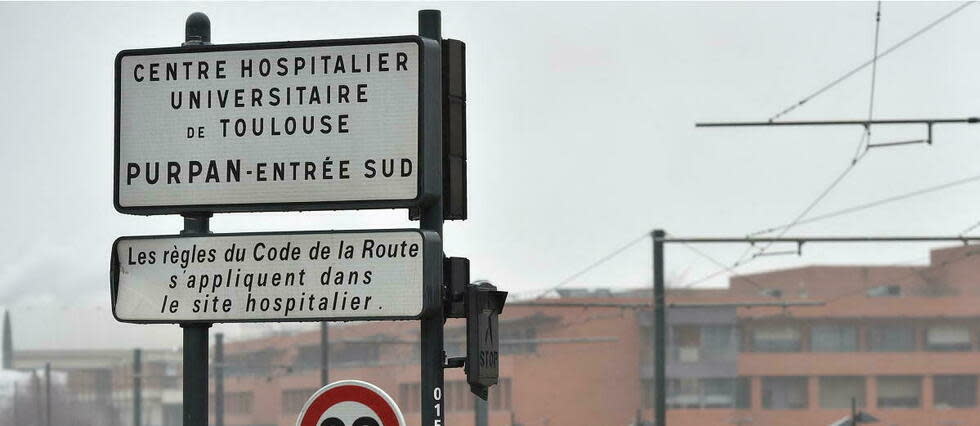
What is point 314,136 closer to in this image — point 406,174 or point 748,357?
point 406,174

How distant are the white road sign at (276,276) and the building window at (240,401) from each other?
182ft

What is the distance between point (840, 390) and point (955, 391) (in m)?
4.75

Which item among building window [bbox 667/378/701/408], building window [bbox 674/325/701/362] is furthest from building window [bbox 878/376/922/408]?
building window [bbox 674/325/701/362]

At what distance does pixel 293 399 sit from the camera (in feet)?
201

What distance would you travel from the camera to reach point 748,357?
249 feet

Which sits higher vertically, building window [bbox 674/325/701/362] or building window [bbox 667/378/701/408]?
building window [bbox 674/325/701/362]

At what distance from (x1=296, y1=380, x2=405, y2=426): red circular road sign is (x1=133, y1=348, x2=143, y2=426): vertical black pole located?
155 feet

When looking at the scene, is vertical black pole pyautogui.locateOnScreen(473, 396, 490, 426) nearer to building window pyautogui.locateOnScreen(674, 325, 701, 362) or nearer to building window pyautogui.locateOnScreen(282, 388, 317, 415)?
building window pyautogui.locateOnScreen(282, 388, 317, 415)

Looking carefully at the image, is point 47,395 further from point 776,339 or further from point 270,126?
point 270,126

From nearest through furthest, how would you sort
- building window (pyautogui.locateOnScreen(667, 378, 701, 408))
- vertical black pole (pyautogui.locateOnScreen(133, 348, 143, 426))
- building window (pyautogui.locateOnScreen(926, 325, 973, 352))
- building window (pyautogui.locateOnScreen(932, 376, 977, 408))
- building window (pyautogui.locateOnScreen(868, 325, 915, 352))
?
vertical black pole (pyautogui.locateOnScreen(133, 348, 143, 426)), building window (pyautogui.locateOnScreen(926, 325, 973, 352)), building window (pyautogui.locateOnScreen(868, 325, 915, 352)), building window (pyautogui.locateOnScreen(932, 376, 977, 408)), building window (pyautogui.locateOnScreen(667, 378, 701, 408))

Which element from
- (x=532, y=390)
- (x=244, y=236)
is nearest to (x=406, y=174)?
(x=244, y=236)

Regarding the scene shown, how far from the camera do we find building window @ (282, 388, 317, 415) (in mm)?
60419

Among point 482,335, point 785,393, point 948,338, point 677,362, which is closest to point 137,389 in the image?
point 948,338

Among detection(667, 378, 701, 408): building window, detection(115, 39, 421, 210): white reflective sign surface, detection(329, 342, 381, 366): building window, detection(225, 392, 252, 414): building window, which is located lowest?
detection(667, 378, 701, 408): building window
